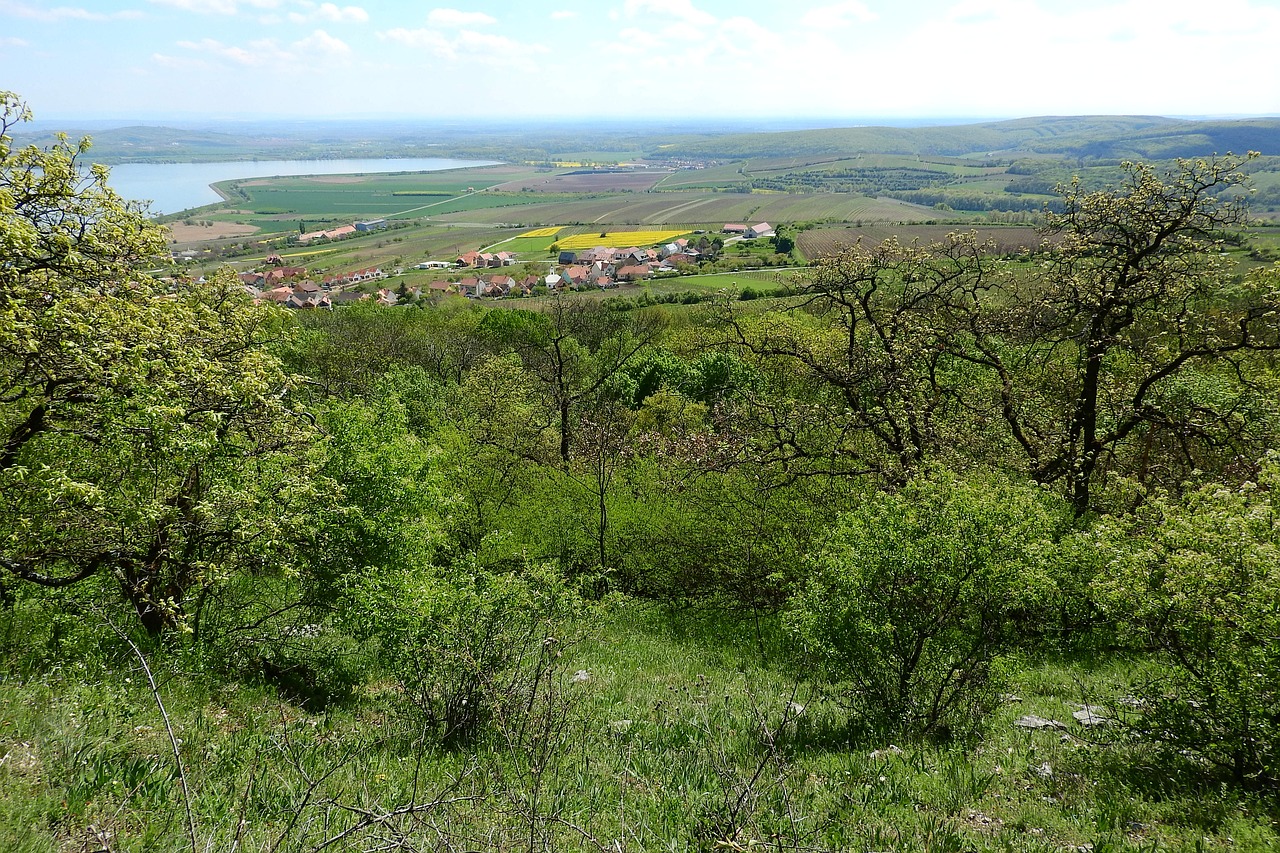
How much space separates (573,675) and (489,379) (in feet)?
73.3

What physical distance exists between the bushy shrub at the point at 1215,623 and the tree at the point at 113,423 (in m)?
12.5

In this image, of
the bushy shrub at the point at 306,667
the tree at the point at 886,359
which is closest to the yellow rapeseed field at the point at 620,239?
the tree at the point at 886,359

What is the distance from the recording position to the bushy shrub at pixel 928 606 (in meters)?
9.45

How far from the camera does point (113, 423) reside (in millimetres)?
9789

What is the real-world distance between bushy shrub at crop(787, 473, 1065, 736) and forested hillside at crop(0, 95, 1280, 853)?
0.20 ft

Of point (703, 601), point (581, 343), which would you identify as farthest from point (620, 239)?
point (703, 601)

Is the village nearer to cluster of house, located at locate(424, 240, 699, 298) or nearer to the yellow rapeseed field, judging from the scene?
cluster of house, located at locate(424, 240, 699, 298)

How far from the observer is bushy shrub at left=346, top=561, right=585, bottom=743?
9312 millimetres

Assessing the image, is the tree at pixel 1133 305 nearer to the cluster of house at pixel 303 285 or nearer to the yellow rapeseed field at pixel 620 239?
the cluster of house at pixel 303 285

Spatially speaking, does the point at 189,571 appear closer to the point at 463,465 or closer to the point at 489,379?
the point at 463,465

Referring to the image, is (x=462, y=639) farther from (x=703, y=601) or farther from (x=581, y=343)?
(x=581, y=343)

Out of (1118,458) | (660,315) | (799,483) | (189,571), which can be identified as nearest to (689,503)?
(799,483)

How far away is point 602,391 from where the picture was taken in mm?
45875

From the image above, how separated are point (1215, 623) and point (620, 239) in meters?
150
